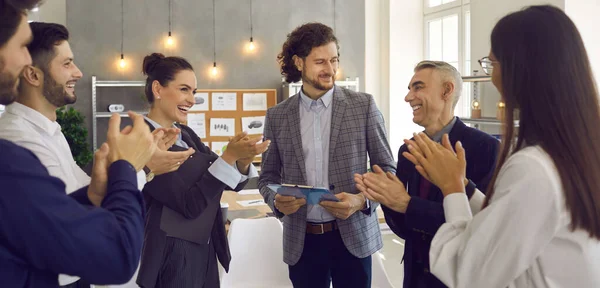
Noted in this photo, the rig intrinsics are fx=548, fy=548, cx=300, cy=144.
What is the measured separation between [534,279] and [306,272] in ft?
4.88

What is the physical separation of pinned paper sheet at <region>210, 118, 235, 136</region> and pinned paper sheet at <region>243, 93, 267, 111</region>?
0.32m

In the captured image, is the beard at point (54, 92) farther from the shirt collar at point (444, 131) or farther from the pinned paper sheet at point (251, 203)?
the pinned paper sheet at point (251, 203)

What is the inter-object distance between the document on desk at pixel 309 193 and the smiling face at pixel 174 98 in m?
0.59

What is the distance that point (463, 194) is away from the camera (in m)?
1.58

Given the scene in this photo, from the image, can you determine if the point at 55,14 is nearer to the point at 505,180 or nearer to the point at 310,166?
the point at 310,166

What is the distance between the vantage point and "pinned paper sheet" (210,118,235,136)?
27.1 feet

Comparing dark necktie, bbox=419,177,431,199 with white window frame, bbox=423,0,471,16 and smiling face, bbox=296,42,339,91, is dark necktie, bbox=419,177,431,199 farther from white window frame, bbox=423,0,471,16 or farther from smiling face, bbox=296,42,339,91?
white window frame, bbox=423,0,471,16

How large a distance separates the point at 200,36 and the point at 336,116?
5774 millimetres

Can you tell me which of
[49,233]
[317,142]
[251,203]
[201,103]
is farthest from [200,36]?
[49,233]

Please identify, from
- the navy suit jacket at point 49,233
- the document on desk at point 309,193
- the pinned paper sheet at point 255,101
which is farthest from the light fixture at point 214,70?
the navy suit jacket at point 49,233

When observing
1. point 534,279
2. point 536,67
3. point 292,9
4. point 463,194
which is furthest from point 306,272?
point 292,9

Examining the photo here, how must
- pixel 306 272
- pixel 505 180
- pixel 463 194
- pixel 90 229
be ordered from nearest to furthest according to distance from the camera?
pixel 90 229 < pixel 505 180 < pixel 463 194 < pixel 306 272

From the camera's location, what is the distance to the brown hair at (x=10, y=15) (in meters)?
1.12

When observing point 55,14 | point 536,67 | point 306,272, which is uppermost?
point 55,14
